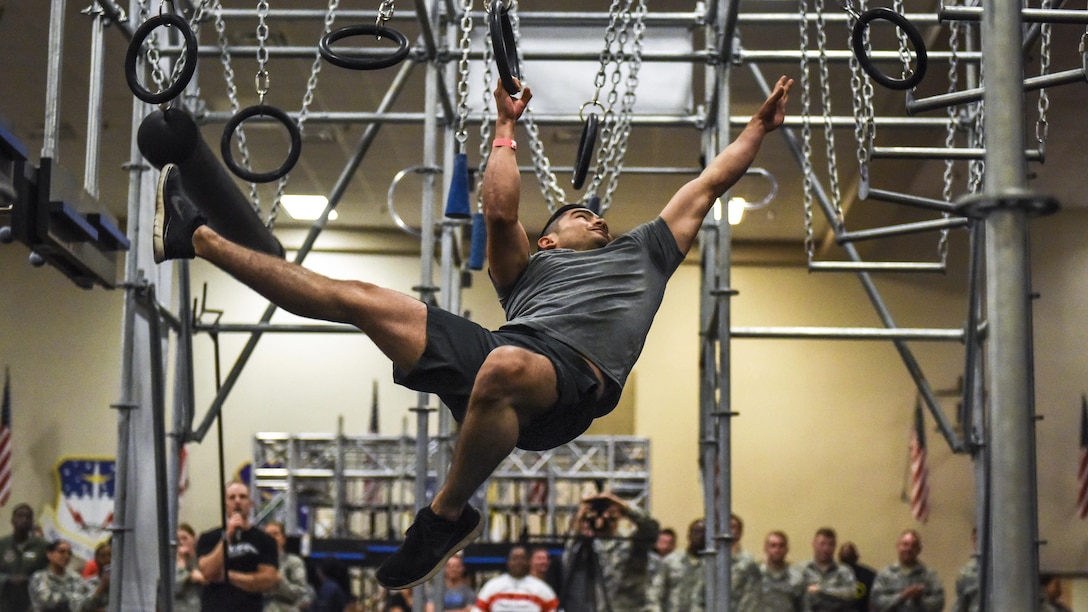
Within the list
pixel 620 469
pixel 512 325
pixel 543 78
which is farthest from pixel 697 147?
pixel 512 325

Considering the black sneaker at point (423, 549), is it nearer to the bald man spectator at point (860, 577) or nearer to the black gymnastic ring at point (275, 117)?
the black gymnastic ring at point (275, 117)

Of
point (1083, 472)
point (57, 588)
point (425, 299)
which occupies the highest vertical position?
point (425, 299)

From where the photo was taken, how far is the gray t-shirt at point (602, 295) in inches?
154

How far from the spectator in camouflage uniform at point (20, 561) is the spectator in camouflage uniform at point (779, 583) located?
17.4 ft

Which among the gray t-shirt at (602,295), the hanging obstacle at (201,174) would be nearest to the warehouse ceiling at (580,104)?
the hanging obstacle at (201,174)

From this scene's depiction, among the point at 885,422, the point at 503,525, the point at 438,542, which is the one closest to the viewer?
the point at 438,542

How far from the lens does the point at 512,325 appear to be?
3.89 m

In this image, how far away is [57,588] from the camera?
9.85m

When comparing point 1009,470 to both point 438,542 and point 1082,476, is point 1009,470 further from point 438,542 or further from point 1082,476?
point 1082,476

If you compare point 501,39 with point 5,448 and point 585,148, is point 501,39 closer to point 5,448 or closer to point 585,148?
point 585,148

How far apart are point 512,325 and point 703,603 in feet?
17.9

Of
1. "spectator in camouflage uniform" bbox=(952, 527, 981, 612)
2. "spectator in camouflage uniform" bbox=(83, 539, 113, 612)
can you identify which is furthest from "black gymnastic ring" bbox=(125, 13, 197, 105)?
"spectator in camouflage uniform" bbox=(952, 527, 981, 612)

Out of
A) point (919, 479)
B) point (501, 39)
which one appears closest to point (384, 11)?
point (501, 39)

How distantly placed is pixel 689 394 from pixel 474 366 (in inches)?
481
